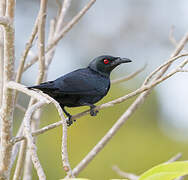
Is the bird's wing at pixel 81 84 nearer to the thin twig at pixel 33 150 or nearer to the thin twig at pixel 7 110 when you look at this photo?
the thin twig at pixel 7 110

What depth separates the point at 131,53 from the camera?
23.6 metres

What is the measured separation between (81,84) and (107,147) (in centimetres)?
581

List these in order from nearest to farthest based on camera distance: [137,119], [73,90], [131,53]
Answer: [73,90] < [137,119] < [131,53]

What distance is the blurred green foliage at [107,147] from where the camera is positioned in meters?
8.93

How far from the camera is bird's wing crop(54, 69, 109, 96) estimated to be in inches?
135

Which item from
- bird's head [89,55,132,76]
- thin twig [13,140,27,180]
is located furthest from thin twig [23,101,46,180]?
bird's head [89,55,132,76]

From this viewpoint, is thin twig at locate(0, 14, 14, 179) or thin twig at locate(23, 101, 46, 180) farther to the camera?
thin twig at locate(0, 14, 14, 179)

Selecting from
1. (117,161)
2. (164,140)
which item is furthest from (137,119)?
(117,161)

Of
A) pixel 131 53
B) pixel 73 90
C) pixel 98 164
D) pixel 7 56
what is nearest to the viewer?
pixel 7 56

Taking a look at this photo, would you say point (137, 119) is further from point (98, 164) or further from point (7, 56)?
point (7, 56)

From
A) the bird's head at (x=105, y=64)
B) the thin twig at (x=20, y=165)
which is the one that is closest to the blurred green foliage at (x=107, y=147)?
the bird's head at (x=105, y=64)

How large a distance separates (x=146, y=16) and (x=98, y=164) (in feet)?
56.1

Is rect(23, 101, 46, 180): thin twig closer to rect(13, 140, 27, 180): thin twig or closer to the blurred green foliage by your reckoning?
rect(13, 140, 27, 180): thin twig

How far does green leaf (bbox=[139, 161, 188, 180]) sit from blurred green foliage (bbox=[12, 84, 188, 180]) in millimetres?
7286
